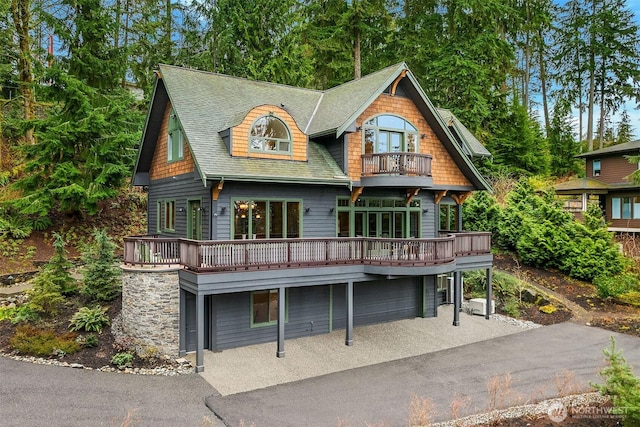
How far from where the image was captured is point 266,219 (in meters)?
13.0

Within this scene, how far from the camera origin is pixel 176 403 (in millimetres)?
8828

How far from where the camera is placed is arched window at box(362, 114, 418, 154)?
1480 cm

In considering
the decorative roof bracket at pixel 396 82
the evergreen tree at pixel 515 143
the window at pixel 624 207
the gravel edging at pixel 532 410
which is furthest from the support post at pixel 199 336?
the window at pixel 624 207

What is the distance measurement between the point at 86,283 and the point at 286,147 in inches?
347

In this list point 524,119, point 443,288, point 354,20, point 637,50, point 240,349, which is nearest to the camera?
point 240,349

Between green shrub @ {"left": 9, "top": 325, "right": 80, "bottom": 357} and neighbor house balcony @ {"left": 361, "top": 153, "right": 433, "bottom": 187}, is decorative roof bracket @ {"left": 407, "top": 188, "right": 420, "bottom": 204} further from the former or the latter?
green shrub @ {"left": 9, "top": 325, "right": 80, "bottom": 357}

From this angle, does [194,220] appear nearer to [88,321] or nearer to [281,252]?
[281,252]

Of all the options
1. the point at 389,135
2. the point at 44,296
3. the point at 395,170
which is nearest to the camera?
the point at 44,296

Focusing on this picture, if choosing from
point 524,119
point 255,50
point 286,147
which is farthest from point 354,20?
point 286,147

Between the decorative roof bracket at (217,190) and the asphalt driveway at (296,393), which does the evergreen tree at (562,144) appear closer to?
the asphalt driveway at (296,393)

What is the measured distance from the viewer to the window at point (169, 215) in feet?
48.8

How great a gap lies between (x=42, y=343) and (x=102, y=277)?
3.96 meters

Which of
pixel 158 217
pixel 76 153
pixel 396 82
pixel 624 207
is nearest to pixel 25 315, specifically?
pixel 158 217

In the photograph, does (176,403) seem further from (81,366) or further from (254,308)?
(254,308)
